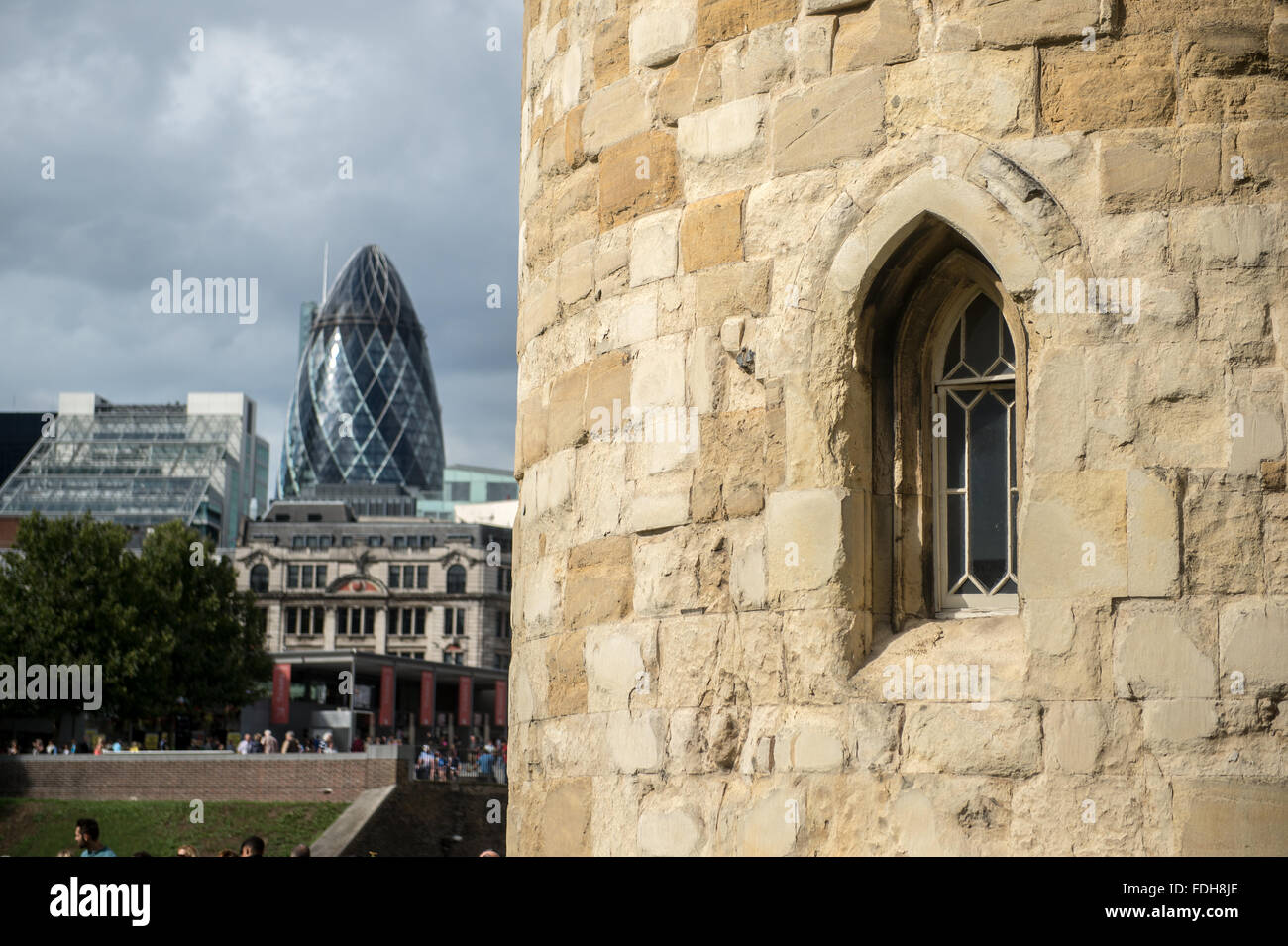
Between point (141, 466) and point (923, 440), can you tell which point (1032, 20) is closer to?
point (923, 440)

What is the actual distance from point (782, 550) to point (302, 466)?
162072 mm

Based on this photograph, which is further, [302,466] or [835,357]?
[302,466]

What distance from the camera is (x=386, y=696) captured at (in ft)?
256

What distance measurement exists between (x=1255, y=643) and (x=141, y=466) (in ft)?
483

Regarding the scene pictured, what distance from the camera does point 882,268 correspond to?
6199mm

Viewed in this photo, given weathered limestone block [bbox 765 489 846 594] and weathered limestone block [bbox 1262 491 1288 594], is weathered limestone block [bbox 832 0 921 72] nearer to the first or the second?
weathered limestone block [bbox 765 489 846 594]

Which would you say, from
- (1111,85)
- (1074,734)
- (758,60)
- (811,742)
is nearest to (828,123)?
(758,60)

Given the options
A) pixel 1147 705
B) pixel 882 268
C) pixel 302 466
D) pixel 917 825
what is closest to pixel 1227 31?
pixel 882 268

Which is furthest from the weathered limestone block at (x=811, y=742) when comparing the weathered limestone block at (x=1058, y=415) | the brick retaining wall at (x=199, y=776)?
the brick retaining wall at (x=199, y=776)

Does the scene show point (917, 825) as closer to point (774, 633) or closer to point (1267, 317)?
point (774, 633)

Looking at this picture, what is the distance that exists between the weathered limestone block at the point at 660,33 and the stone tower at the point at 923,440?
2 cm

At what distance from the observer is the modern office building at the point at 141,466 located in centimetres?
13612

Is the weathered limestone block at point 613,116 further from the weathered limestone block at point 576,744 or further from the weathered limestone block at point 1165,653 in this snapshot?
the weathered limestone block at point 1165,653

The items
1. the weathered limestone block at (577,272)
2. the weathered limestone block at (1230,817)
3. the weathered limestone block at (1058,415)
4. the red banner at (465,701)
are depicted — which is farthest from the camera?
the red banner at (465,701)
